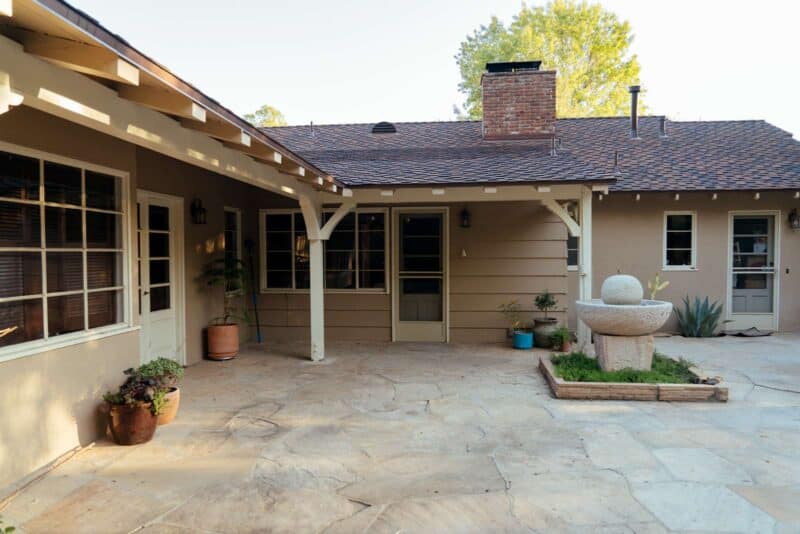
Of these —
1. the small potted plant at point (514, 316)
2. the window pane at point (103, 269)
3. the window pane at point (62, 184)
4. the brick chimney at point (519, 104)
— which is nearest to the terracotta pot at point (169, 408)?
the window pane at point (103, 269)

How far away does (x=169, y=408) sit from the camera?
4008 millimetres

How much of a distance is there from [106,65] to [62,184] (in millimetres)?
1745

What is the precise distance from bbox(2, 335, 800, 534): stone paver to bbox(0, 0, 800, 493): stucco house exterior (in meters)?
0.78

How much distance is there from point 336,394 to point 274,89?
2927 centimetres

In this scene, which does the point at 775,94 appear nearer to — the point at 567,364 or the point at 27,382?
the point at 567,364

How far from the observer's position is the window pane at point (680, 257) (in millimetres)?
8805

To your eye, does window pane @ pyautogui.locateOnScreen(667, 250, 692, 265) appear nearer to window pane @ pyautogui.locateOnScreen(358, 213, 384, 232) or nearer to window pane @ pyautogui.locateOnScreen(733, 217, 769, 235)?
window pane @ pyautogui.locateOnScreen(733, 217, 769, 235)

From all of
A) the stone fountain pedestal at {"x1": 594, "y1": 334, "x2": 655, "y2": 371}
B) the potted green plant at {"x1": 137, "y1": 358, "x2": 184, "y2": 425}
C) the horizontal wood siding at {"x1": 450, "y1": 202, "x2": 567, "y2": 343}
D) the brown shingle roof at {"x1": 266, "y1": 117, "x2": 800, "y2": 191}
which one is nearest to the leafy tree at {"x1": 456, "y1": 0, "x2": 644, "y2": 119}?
the brown shingle roof at {"x1": 266, "y1": 117, "x2": 800, "y2": 191}

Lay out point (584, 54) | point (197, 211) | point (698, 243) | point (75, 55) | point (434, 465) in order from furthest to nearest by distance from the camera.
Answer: point (584, 54) < point (698, 243) < point (197, 211) < point (434, 465) < point (75, 55)

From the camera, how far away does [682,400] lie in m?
4.61

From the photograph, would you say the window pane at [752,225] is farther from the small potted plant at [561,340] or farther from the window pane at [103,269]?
the window pane at [103,269]

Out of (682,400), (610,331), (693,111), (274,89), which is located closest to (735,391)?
(682,400)

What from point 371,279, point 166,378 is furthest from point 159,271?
point 371,279

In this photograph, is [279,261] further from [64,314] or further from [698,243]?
[698,243]
